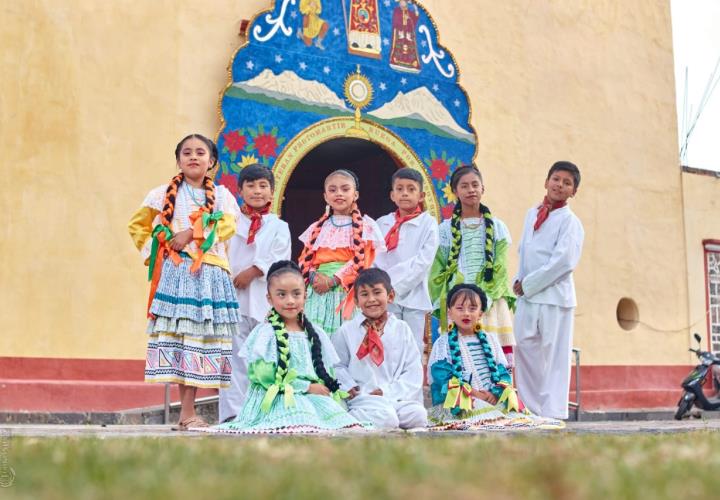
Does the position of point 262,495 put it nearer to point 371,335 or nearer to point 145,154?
point 371,335

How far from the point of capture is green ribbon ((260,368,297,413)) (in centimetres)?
529

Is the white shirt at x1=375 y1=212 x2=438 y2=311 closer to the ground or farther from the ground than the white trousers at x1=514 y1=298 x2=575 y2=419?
farther from the ground

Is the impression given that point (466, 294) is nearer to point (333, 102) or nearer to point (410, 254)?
point (410, 254)

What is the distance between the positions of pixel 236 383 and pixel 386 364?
1.23 meters

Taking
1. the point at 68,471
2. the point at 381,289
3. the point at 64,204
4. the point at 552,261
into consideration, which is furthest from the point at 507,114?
the point at 68,471

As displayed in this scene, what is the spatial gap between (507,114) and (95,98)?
14.8 feet

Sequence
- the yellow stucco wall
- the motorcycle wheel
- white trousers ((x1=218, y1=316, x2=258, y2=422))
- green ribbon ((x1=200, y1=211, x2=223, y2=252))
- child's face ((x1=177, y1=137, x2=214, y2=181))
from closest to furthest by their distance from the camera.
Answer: green ribbon ((x1=200, y1=211, x2=223, y2=252)) < child's face ((x1=177, y1=137, x2=214, y2=181)) < white trousers ((x1=218, y1=316, x2=258, y2=422)) < the yellow stucco wall < the motorcycle wheel

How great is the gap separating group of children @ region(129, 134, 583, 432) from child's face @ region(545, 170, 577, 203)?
0.03 ft

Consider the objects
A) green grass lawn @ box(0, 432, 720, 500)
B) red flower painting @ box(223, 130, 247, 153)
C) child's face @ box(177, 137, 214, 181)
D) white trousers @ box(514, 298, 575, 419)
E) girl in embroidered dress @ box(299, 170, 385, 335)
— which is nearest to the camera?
green grass lawn @ box(0, 432, 720, 500)

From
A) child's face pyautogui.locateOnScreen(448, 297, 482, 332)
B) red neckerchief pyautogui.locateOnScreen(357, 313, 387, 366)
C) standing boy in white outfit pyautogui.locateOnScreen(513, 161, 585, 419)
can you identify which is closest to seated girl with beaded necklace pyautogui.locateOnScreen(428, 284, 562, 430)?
child's face pyautogui.locateOnScreen(448, 297, 482, 332)

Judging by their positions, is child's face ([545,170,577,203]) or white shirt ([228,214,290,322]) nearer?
white shirt ([228,214,290,322])

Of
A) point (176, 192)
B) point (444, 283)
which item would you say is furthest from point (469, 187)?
point (176, 192)

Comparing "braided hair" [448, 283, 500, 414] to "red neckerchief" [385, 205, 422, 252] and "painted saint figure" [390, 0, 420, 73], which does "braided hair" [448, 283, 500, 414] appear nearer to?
"red neckerchief" [385, 205, 422, 252]

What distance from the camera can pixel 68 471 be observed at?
2303mm
